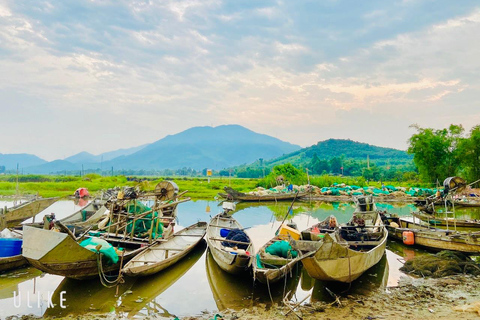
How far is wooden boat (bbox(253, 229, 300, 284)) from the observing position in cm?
708

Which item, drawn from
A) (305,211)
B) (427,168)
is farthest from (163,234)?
(427,168)

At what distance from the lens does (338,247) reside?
6.60 m

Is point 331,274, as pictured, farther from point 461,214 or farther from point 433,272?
point 461,214

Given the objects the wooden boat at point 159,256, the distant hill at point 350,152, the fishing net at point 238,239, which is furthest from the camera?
the distant hill at point 350,152

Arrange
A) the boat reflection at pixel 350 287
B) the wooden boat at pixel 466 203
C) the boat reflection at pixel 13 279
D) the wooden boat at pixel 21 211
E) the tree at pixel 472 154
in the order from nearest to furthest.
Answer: the boat reflection at pixel 350 287
the boat reflection at pixel 13 279
the wooden boat at pixel 21 211
the wooden boat at pixel 466 203
the tree at pixel 472 154

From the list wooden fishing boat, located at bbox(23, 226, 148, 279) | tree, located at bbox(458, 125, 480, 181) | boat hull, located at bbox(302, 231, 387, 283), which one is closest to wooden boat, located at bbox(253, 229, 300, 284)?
boat hull, located at bbox(302, 231, 387, 283)

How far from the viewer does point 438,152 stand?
3328cm

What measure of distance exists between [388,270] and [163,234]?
6.96 m

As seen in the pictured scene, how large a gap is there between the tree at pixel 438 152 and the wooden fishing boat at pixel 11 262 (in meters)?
35.3

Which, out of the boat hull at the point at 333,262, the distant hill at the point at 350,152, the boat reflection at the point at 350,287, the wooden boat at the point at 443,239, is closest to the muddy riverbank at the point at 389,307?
the boat reflection at the point at 350,287

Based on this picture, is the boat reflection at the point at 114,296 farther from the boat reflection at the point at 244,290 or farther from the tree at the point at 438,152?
the tree at the point at 438,152

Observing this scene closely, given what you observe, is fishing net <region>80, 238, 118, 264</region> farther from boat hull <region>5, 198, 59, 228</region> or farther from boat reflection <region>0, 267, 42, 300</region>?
boat hull <region>5, 198, 59, 228</region>

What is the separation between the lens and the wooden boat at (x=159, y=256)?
25.5 ft

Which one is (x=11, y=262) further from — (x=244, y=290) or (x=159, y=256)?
(x=244, y=290)
